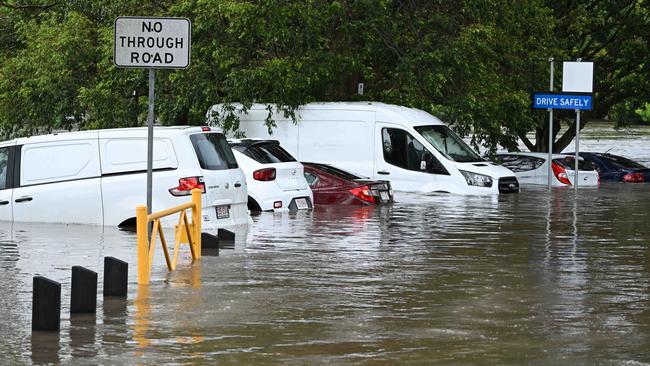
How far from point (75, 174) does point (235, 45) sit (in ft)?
49.8

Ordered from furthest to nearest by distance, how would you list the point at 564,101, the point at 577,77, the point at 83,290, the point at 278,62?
the point at 577,77 < the point at 564,101 < the point at 278,62 < the point at 83,290

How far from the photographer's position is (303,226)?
21.5 m

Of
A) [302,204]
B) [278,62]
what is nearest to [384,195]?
[302,204]

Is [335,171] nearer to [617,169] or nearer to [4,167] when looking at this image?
[4,167]

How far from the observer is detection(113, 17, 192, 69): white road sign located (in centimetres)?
1492

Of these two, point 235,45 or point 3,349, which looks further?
point 235,45

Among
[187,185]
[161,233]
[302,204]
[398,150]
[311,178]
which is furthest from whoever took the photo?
[398,150]

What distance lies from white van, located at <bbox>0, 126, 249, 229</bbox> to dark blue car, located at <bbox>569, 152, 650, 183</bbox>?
2595 centimetres

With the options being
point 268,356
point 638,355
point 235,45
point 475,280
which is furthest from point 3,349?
point 235,45

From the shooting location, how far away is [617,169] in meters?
45.1

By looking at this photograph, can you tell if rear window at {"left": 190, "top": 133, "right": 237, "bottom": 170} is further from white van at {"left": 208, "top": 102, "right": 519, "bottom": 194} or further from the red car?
white van at {"left": 208, "top": 102, "right": 519, "bottom": 194}

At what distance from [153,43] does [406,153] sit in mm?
16822

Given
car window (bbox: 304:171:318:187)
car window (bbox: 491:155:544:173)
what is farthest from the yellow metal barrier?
car window (bbox: 491:155:544:173)

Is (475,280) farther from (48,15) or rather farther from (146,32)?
(48,15)
